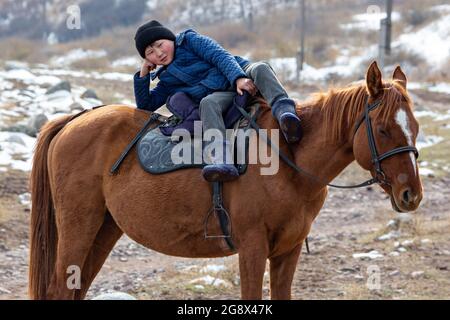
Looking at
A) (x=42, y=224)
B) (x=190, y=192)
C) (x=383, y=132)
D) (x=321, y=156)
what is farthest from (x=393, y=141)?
(x=42, y=224)

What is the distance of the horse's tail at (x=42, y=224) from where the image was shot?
196 inches

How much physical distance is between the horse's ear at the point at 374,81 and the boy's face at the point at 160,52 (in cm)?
138

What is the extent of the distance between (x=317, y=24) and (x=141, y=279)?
4106cm

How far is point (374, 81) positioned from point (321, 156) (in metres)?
0.55

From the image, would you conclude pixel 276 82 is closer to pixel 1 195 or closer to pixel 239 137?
pixel 239 137

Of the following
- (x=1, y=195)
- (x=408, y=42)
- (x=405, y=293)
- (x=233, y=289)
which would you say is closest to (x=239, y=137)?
(x=233, y=289)

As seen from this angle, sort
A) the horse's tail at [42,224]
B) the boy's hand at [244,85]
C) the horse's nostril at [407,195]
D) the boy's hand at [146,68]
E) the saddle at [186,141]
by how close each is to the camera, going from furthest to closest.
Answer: the horse's tail at [42,224], the boy's hand at [146,68], the boy's hand at [244,85], the saddle at [186,141], the horse's nostril at [407,195]

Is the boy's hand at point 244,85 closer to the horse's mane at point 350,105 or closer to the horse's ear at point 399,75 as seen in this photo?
the horse's mane at point 350,105

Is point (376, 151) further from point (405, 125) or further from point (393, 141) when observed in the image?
point (405, 125)

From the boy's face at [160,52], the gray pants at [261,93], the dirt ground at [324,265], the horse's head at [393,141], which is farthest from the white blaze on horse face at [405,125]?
the dirt ground at [324,265]

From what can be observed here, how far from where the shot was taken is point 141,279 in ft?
23.7

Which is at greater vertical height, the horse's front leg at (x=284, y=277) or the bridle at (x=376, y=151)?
the bridle at (x=376, y=151)

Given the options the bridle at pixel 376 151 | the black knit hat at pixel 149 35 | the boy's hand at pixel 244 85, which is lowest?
the bridle at pixel 376 151

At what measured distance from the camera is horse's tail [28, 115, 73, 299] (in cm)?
498
